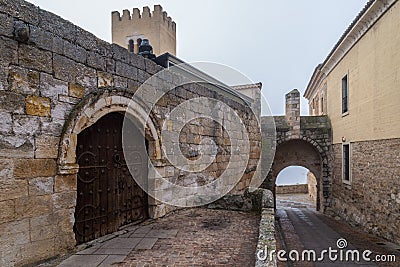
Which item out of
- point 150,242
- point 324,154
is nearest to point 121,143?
point 150,242

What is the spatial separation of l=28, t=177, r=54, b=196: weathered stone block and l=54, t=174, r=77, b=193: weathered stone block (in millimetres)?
59

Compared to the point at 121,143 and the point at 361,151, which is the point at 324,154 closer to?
the point at 361,151

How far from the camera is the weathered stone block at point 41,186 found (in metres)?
2.88

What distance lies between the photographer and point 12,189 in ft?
8.91

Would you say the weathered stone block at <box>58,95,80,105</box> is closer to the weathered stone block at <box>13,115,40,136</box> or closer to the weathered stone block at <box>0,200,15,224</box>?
the weathered stone block at <box>13,115,40,136</box>

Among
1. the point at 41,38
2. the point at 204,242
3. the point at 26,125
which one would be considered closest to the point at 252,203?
the point at 204,242

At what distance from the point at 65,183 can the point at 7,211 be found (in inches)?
25.2

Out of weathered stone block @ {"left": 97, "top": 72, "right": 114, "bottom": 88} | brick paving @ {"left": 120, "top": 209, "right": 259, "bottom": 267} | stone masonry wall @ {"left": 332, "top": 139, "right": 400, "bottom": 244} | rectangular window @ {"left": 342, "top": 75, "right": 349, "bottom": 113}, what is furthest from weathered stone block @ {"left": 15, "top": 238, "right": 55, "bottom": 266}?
rectangular window @ {"left": 342, "top": 75, "right": 349, "bottom": 113}

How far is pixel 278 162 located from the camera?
47.6 feet

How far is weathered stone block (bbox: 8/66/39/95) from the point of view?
2734 mm

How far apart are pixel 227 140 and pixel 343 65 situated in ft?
22.4

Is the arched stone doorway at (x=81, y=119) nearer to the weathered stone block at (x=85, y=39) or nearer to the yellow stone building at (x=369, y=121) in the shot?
the weathered stone block at (x=85, y=39)

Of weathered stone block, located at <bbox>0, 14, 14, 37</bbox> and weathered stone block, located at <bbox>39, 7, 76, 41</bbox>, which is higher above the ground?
weathered stone block, located at <bbox>39, 7, 76, 41</bbox>

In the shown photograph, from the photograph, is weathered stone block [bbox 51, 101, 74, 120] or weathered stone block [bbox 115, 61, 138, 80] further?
weathered stone block [bbox 115, 61, 138, 80]
